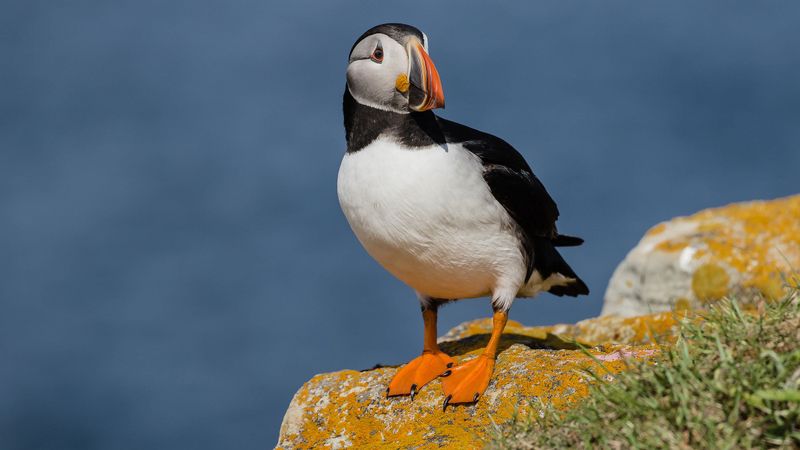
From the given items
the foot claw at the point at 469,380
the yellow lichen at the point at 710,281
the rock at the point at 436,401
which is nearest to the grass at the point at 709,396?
the rock at the point at 436,401

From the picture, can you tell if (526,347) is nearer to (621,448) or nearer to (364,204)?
(364,204)

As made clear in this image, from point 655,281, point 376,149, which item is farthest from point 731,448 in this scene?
point 655,281

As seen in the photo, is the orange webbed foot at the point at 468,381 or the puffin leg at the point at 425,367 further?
the puffin leg at the point at 425,367

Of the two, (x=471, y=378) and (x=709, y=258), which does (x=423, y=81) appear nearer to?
(x=471, y=378)

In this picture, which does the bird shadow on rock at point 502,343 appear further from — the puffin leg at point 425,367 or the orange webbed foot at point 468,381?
the orange webbed foot at point 468,381

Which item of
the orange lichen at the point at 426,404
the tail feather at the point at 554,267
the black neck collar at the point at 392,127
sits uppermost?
the black neck collar at the point at 392,127

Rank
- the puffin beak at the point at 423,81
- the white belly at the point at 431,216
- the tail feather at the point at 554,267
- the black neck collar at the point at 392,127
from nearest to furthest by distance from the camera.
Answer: the puffin beak at the point at 423,81 → the white belly at the point at 431,216 → the black neck collar at the point at 392,127 → the tail feather at the point at 554,267

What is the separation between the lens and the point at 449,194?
576cm

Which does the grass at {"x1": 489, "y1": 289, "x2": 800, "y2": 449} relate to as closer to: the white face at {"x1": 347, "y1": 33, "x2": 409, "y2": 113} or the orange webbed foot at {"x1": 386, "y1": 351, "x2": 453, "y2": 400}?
the orange webbed foot at {"x1": 386, "y1": 351, "x2": 453, "y2": 400}

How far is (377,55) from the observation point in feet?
19.4

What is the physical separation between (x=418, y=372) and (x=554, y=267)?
5.05 feet

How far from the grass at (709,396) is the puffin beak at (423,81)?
2.44m

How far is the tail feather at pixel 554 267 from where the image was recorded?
6.75 m

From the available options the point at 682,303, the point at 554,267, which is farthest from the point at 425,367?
the point at 682,303
